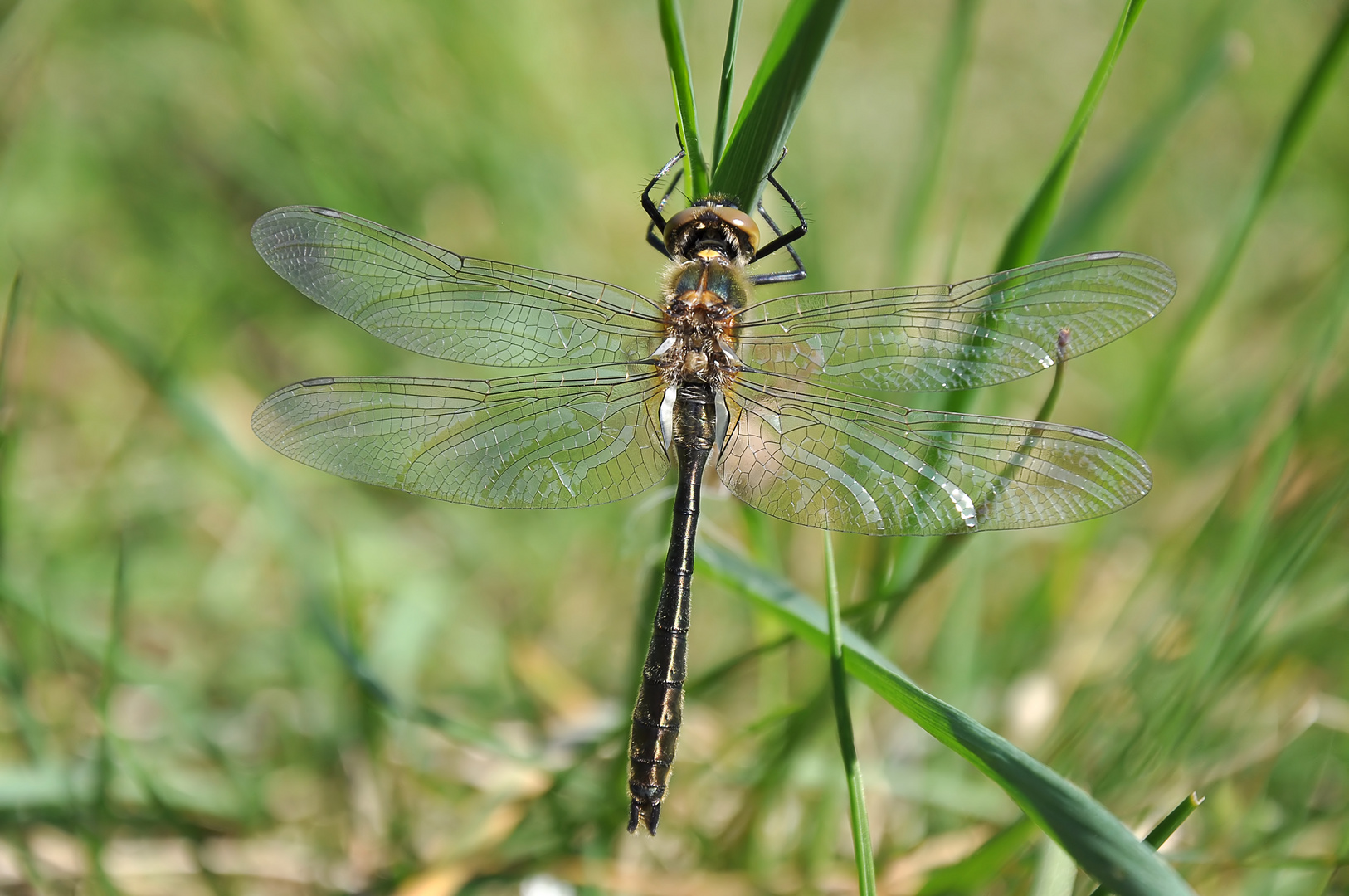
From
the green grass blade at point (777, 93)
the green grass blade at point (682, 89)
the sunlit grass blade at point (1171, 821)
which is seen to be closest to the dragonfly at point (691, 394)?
the green grass blade at point (682, 89)

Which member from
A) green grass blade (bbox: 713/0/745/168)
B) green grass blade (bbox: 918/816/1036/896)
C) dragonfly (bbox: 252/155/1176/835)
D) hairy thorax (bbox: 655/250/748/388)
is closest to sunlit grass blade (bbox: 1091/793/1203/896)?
green grass blade (bbox: 918/816/1036/896)

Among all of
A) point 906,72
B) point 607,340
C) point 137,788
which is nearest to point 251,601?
point 137,788

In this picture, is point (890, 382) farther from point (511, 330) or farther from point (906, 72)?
point (906, 72)

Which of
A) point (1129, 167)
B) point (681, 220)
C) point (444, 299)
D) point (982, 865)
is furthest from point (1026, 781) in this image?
point (1129, 167)

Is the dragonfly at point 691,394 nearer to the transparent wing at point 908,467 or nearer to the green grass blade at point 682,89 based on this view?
the transparent wing at point 908,467

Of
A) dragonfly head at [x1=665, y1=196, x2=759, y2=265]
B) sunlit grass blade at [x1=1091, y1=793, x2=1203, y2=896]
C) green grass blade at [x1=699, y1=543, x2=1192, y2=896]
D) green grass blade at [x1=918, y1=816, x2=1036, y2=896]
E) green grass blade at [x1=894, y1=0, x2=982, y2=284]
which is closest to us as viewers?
green grass blade at [x1=699, y1=543, x2=1192, y2=896]

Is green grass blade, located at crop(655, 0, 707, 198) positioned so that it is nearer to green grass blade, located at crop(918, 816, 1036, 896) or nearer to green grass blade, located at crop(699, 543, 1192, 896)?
green grass blade, located at crop(699, 543, 1192, 896)
